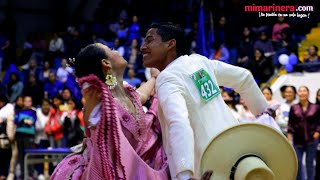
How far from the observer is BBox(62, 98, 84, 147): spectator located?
34.3 feet

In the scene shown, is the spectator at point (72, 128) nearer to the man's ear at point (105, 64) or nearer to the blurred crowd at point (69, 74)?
the blurred crowd at point (69, 74)

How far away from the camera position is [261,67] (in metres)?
12.3

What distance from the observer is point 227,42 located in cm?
1430

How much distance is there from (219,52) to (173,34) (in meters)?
9.98

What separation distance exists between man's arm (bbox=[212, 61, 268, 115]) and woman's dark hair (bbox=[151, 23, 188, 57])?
209mm

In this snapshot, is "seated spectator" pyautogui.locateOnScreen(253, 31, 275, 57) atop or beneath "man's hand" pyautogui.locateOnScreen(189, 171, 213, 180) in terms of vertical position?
atop

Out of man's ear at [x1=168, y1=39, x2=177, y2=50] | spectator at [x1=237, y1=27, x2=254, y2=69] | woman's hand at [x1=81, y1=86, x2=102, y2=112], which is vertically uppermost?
spectator at [x1=237, y1=27, x2=254, y2=69]

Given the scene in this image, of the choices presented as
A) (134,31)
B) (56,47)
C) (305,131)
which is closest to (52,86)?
(134,31)

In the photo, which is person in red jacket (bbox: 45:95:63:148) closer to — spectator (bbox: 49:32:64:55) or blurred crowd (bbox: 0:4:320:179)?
blurred crowd (bbox: 0:4:320:179)

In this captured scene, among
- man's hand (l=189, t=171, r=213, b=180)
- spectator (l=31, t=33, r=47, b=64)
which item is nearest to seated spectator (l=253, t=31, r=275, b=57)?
spectator (l=31, t=33, r=47, b=64)

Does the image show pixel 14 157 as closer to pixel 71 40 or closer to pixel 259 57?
pixel 259 57

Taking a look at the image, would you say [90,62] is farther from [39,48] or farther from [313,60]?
[39,48]

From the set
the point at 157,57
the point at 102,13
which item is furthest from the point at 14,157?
the point at 102,13

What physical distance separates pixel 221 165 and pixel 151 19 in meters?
14.1
